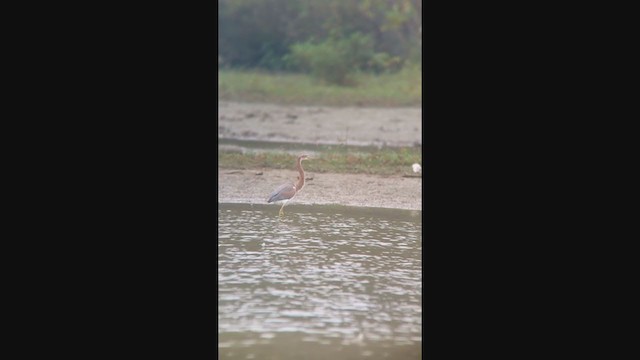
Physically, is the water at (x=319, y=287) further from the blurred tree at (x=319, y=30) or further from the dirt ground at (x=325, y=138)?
the blurred tree at (x=319, y=30)

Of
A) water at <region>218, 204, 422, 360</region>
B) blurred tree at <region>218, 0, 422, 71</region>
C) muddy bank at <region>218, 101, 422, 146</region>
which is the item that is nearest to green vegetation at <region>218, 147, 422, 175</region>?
muddy bank at <region>218, 101, 422, 146</region>

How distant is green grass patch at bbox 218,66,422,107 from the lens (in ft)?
25.0

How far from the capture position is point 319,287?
2.91 meters

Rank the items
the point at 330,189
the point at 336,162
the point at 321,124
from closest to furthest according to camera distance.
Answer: the point at 330,189
the point at 336,162
the point at 321,124

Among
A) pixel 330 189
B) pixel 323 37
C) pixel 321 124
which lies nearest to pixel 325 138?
pixel 321 124

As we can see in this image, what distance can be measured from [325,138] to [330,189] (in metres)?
1.82

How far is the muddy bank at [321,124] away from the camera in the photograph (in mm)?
6484

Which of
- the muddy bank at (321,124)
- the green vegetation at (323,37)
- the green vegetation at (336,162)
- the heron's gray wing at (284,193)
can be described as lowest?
the heron's gray wing at (284,193)

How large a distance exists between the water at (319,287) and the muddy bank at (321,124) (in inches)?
98.2

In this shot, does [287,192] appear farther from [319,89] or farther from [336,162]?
[319,89]

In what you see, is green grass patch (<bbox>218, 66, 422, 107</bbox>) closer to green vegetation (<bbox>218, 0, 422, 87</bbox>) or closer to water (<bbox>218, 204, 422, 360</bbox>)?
green vegetation (<bbox>218, 0, 422, 87</bbox>)

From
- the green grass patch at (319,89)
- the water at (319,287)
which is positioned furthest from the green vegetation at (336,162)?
the green grass patch at (319,89)
